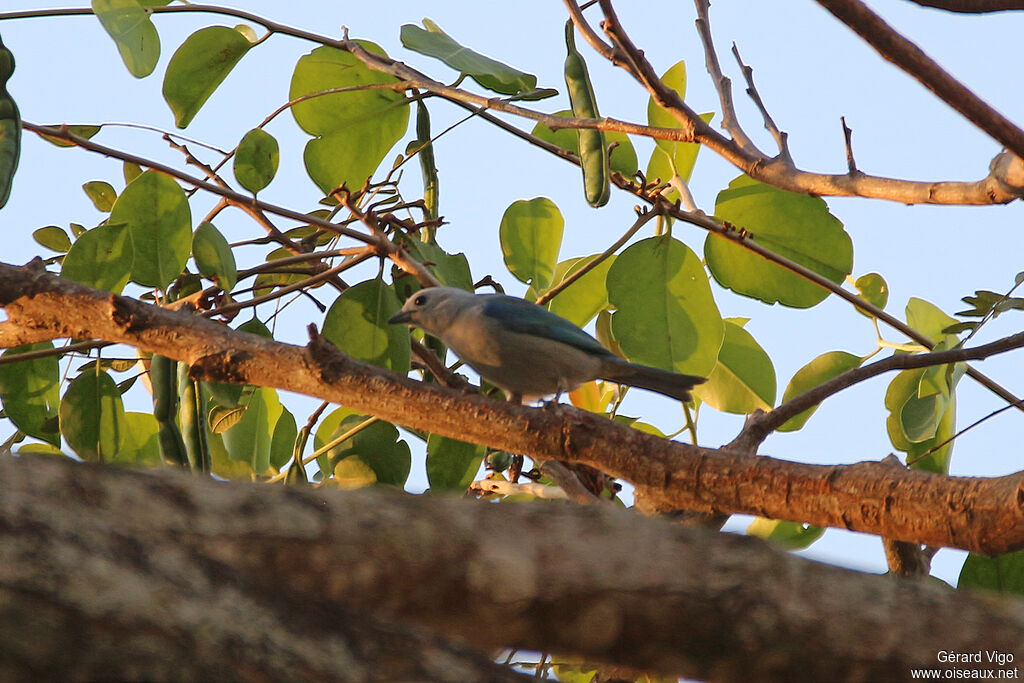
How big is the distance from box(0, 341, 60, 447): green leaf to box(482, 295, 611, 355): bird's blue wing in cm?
193

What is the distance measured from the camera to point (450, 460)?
13.0 feet

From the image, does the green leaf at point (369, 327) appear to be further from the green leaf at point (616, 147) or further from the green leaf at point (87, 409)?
the green leaf at point (616, 147)

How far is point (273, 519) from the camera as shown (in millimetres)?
1538

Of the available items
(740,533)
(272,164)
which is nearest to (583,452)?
(740,533)

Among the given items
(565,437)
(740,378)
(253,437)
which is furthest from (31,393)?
(740,378)

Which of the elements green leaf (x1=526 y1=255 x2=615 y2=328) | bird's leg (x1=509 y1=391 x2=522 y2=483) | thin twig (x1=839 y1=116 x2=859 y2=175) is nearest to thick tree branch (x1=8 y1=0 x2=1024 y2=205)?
thin twig (x1=839 y1=116 x2=859 y2=175)

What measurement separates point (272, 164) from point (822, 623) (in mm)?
2784

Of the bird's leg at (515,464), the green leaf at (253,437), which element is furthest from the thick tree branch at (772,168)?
the green leaf at (253,437)

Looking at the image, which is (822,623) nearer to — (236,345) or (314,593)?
(314,593)

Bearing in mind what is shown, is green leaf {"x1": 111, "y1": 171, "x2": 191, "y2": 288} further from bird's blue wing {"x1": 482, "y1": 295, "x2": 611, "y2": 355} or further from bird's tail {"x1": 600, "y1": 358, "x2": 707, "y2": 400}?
bird's tail {"x1": 600, "y1": 358, "x2": 707, "y2": 400}

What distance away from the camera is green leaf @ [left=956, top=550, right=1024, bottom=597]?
3.44m

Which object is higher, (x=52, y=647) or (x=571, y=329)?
(x=571, y=329)

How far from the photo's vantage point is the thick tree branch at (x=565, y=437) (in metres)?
2.62

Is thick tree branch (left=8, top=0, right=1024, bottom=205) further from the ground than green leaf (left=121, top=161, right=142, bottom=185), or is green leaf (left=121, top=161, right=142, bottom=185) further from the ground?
green leaf (left=121, top=161, right=142, bottom=185)
